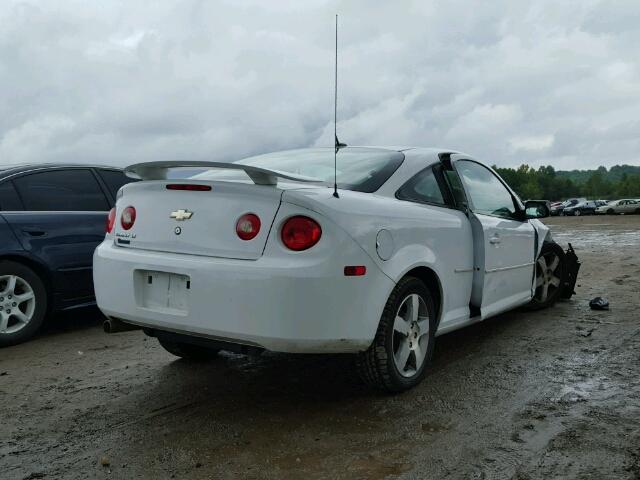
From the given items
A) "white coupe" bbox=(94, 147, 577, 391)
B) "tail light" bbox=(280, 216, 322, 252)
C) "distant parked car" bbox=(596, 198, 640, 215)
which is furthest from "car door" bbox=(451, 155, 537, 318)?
"distant parked car" bbox=(596, 198, 640, 215)

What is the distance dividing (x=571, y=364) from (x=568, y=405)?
89cm

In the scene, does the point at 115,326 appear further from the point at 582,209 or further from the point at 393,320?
the point at 582,209

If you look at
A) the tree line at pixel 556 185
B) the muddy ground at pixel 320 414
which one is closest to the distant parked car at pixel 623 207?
the muddy ground at pixel 320 414

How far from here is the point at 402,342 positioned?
3605 mm

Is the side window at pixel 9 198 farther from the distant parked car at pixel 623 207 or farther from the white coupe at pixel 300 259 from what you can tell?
the distant parked car at pixel 623 207

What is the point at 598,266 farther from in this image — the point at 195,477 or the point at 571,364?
the point at 195,477

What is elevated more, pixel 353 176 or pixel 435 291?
pixel 353 176

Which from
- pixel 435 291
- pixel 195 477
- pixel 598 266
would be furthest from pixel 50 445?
pixel 598 266

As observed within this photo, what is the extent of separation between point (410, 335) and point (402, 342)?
79 mm

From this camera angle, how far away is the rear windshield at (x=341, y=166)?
142 inches

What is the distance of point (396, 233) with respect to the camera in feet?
11.2

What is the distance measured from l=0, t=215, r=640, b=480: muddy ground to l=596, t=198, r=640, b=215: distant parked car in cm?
5214

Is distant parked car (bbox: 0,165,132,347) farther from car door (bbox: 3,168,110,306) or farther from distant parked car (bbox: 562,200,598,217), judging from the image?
distant parked car (bbox: 562,200,598,217)

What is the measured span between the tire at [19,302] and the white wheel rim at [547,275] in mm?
4661
